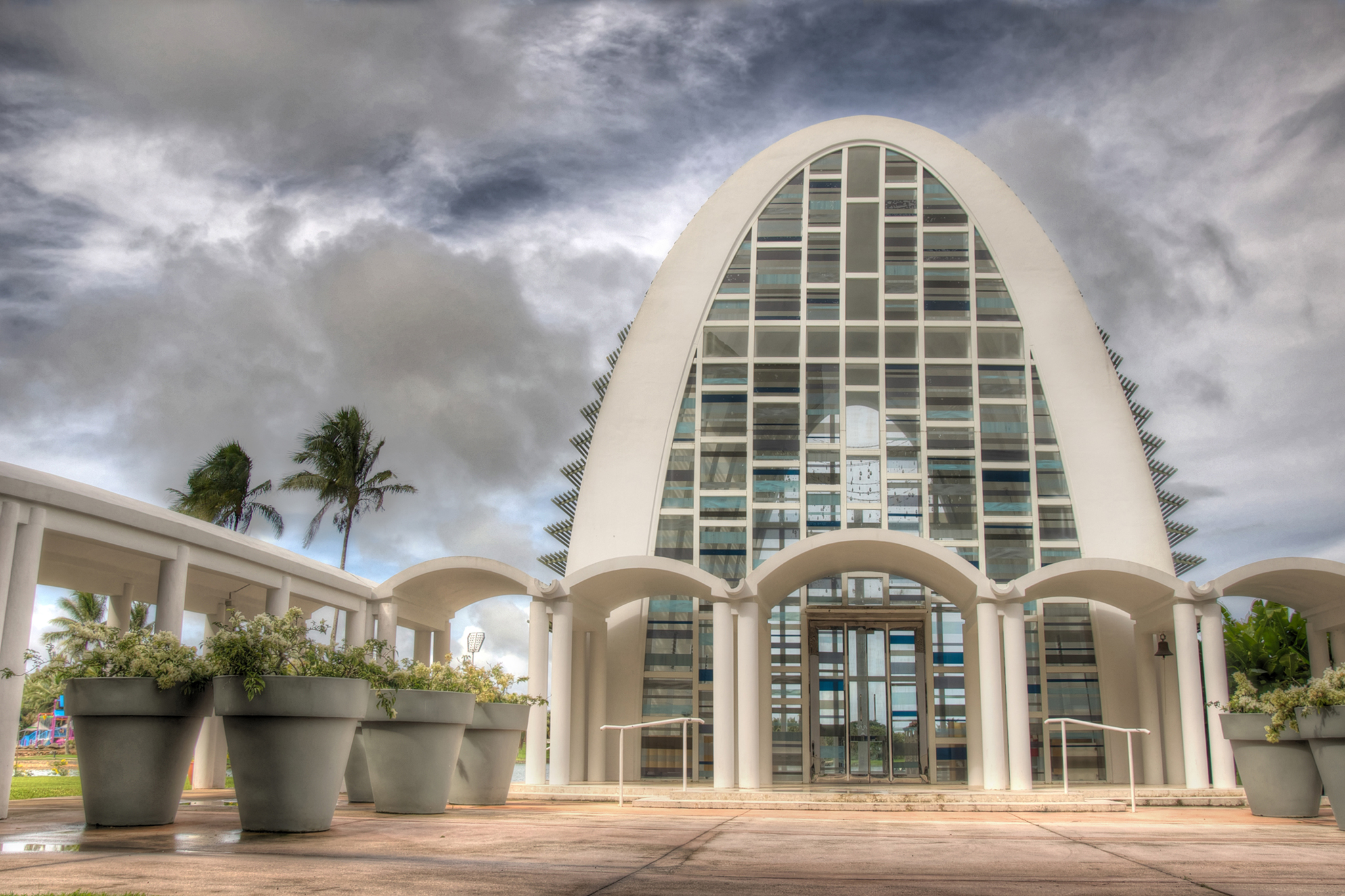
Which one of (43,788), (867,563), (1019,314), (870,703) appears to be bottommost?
(43,788)

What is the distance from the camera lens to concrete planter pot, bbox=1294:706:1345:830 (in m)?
10.5

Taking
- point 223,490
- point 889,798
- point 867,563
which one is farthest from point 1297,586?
point 223,490

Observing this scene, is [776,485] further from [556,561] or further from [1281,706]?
[1281,706]

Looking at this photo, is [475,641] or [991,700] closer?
[991,700]

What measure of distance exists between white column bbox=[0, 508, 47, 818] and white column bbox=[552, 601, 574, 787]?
29.4 feet

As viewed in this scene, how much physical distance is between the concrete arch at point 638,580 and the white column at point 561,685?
391 mm

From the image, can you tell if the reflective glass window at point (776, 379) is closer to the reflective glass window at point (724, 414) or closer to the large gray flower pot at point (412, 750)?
the reflective glass window at point (724, 414)

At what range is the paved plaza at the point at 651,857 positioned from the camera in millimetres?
5133

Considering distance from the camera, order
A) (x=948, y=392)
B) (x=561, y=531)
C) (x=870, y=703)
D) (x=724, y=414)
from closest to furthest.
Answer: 1. (x=870, y=703)
2. (x=948, y=392)
3. (x=724, y=414)
4. (x=561, y=531)

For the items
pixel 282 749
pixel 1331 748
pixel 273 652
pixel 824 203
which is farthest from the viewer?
pixel 824 203

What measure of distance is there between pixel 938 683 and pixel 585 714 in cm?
756

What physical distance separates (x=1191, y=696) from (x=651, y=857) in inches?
582

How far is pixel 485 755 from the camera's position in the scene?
12250 millimetres

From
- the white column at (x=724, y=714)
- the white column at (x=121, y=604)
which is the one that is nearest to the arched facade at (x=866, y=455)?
the white column at (x=724, y=714)
